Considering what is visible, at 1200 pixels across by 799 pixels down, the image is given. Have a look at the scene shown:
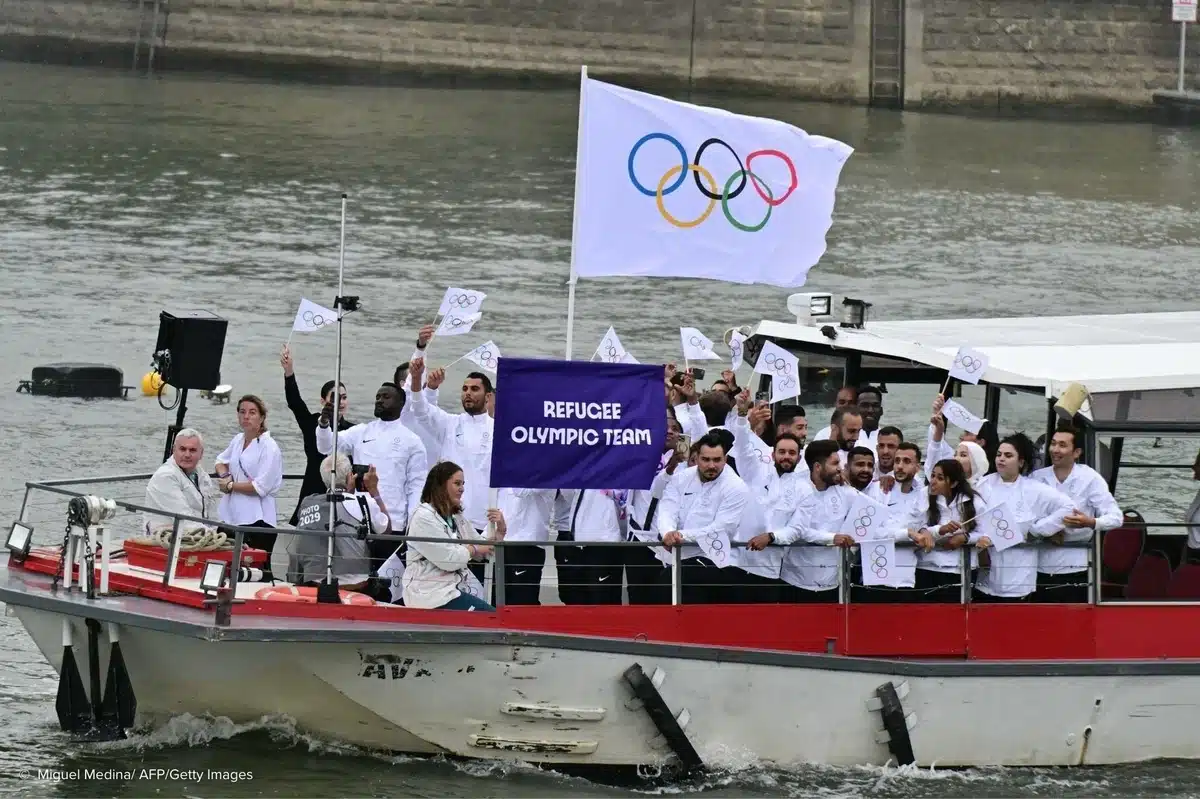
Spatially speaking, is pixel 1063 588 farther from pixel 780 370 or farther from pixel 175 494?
pixel 175 494

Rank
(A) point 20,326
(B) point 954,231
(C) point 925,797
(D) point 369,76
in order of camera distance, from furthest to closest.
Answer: (D) point 369,76, (B) point 954,231, (A) point 20,326, (C) point 925,797

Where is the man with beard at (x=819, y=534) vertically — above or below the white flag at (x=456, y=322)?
below

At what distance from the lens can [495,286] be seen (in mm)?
32344

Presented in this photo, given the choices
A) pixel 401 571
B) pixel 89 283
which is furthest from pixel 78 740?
pixel 89 283

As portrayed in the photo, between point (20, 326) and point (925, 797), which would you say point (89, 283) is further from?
point (925, 797)

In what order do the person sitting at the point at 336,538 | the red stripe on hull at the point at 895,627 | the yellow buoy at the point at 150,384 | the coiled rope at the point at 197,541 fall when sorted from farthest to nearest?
the yellow buoy at the point at 150,384 < the coiled rope at the point at 197,541 < the person sitting at the point at 336,538 < the red stripe on hull at the point at 895,627

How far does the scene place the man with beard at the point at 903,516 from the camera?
12031mm

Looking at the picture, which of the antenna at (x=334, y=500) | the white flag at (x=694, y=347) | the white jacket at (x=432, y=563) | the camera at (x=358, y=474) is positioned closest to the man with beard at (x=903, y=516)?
the white flag at (x=694, y=347)

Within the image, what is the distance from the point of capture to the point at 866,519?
1202cm

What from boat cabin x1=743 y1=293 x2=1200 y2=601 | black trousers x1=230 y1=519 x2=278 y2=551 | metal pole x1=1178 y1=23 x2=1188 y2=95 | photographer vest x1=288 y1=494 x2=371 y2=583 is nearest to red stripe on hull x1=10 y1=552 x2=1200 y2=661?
boat cabin x1=743 y1=293 x2=1200 y2=601

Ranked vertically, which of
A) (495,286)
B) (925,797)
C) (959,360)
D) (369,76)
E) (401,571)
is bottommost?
(925,797)

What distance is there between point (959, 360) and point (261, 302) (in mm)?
19967

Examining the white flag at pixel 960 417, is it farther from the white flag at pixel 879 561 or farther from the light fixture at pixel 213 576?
the light fixture at pixel 213 576

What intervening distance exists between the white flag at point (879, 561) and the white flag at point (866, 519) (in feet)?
0.13
